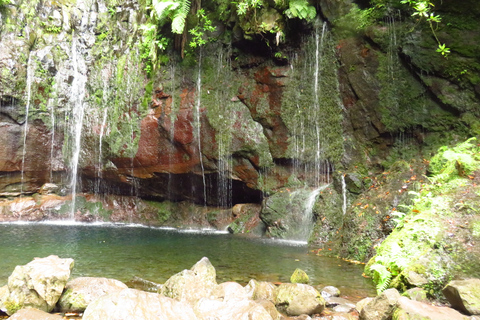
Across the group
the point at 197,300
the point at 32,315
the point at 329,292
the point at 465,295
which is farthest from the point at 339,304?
the point at 32,315

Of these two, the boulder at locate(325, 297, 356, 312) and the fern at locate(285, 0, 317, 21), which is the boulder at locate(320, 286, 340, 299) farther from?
the fern at locate(285, 0, 317, 21)

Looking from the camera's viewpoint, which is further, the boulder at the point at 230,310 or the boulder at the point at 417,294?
the boulder at the point at 417,294

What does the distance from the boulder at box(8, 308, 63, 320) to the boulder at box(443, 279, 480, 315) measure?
14.5 feet

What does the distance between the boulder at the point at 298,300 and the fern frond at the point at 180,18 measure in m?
9.31

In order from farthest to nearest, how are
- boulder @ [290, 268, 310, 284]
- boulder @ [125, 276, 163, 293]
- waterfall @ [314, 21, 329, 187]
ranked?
waterfall @ [314, 21, 329, 187] → boulder @ [290, 268, 310, 284] → boulder @ [125, 276, 163, 293]

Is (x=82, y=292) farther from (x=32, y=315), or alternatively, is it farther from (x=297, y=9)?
(x=297, y=9)

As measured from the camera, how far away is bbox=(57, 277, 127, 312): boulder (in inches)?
170

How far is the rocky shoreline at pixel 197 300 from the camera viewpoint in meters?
3.46

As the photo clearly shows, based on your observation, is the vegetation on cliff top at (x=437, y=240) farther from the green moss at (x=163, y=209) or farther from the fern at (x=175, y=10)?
the green moss at (x=163, y=209)

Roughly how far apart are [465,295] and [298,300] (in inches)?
73.8

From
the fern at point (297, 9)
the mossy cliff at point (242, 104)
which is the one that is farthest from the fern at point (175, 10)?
the fern at point (297, 9)

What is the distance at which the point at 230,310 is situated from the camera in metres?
3.90

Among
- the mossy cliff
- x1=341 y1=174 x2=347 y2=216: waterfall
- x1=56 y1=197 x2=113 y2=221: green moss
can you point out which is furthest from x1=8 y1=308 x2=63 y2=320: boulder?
x1=56 y1=197 x2=113 y2=221: green moss

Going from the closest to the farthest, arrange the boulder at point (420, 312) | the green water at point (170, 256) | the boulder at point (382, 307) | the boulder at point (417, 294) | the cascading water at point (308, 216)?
the boulder at point (420, 312) → the boulder at point (382, 307) → the boulder at point (417, 294) → the green water at point (170, 256) → the cascading water at point (308, 216)
